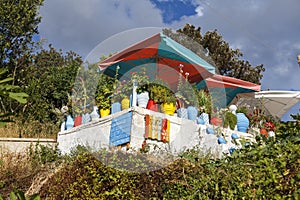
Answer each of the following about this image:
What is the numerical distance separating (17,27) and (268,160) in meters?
10.9

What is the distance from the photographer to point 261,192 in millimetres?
2965

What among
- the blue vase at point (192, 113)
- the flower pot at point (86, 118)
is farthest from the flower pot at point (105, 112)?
the blue vase at point (192, 113)

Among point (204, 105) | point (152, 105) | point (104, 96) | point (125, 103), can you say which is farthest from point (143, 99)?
point (204, 105)

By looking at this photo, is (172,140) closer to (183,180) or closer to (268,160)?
(183,180)

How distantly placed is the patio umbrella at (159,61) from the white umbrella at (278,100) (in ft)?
10.1

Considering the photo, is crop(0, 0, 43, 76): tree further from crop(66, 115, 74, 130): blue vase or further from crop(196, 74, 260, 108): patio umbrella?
crop(196, 74, 260, 108): patio umbrella

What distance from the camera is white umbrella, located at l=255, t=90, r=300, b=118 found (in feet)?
37.6

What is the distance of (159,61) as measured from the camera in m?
8.51

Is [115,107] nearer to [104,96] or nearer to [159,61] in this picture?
[104,96]

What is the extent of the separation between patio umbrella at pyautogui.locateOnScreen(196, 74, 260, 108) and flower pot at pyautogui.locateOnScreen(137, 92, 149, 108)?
208 centimetres

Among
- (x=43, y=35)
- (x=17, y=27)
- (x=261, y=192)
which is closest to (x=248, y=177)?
(x=261, y=192)

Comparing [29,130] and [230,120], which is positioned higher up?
[230,120]

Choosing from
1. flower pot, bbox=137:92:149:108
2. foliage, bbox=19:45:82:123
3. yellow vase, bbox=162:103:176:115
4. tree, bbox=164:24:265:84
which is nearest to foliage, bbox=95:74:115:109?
flower pot, bbox=137:92:149:108

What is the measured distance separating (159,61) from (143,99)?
48.8 inches
